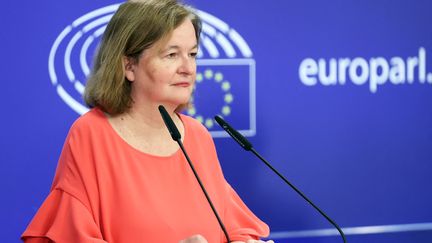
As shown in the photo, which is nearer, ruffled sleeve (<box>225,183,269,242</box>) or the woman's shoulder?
the woman's shoulder

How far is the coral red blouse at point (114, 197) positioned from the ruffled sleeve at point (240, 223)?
7 centimetres

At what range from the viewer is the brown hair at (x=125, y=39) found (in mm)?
1854

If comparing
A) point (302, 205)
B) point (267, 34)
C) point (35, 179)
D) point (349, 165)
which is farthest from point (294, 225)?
point (35, 179)

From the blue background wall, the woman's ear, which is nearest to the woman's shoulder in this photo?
the woman's ear

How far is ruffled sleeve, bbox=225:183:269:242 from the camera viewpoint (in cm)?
199

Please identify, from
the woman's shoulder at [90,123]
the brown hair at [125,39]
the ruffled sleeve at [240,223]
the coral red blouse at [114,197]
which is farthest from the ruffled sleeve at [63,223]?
the ruffled sleeve at [240,223]

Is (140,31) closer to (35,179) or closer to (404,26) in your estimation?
(35,179)

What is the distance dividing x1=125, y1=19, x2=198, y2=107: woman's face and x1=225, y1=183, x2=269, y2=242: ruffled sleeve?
355 millimetres

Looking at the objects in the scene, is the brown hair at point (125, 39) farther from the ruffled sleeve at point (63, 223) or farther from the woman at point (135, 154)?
the ruffled sleeve at point (63, 223)

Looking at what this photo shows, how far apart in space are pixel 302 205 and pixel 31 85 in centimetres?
114

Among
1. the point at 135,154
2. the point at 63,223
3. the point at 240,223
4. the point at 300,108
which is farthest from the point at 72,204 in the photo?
the point at 300,108

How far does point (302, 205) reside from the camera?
283 centimetres

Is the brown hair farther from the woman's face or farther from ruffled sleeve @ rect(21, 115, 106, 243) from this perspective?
ruffled sleeve @ rect(21, 115, 106, 243)

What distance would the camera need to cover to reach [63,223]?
173 cm
